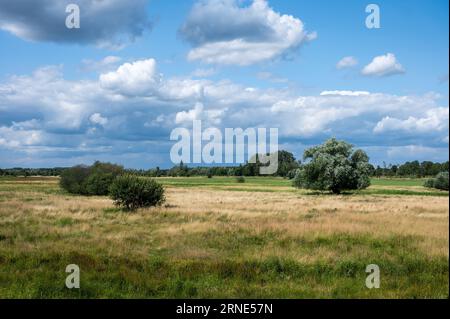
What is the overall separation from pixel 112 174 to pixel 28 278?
48.9 metres

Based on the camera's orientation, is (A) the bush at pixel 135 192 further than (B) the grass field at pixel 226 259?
Yes

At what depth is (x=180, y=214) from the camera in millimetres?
28047

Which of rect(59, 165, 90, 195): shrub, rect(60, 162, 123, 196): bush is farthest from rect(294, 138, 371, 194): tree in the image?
rect(59, 165, 90, 195): shrub

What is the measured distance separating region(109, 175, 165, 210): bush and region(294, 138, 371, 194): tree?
3360 cm

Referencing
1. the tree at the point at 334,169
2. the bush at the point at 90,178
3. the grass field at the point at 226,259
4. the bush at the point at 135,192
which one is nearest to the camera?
the grass field at the point at 226,259

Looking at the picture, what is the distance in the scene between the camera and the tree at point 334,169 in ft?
205

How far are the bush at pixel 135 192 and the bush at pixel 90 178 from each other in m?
21.8

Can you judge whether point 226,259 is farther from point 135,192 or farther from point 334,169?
point 334,169

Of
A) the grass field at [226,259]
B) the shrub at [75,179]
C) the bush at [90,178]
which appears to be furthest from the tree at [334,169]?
the grass field at [226,259]

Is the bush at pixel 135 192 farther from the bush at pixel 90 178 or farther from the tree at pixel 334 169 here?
the tree at pixel 334 169

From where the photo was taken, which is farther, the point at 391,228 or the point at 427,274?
the point at 391,228
